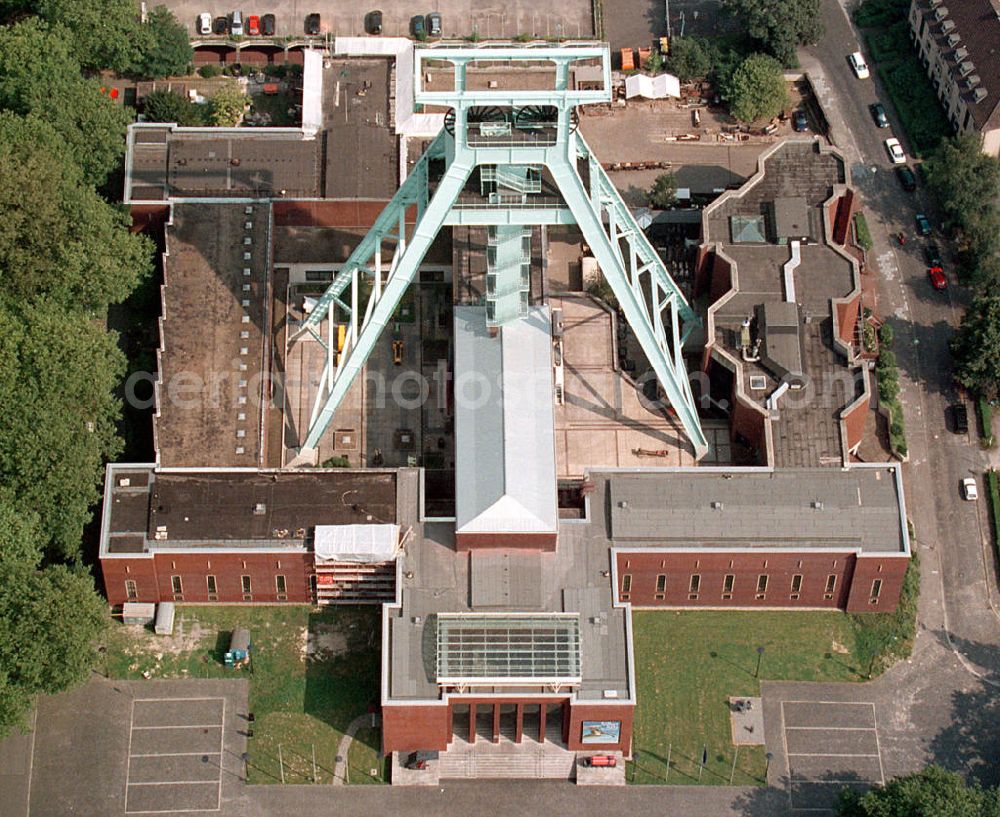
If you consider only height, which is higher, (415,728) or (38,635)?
(38,635)

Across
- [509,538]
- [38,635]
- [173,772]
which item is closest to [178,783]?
[173,772]

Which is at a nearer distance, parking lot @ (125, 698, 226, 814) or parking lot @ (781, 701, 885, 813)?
parking lot @ (125, 698, 226, 814)

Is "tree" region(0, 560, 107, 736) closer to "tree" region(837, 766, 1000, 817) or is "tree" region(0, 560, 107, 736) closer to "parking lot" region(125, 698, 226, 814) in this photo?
"parking lot" region(125, 698, 226, 814)

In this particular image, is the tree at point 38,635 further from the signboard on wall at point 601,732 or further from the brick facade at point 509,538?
the signboard on wall at point 601,732

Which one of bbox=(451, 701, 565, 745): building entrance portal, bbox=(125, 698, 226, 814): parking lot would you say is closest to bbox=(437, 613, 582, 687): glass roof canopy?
bbox=(451, 701, 565, 745): building entrance portal

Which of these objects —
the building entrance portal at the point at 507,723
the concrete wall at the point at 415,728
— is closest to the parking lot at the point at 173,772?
the concrete wall at the point at 415,728

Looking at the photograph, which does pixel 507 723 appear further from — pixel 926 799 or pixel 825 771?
pixel 926 799
